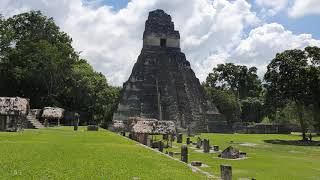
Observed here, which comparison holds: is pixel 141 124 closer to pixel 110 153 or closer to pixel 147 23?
pixel 110 153

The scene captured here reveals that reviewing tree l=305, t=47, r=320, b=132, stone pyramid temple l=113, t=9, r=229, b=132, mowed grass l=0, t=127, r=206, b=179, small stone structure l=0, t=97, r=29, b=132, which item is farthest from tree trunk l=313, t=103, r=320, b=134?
mowed grass l=0, t=127, r=206, b=179

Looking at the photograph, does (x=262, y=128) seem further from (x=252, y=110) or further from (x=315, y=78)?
(x=315, y=78)

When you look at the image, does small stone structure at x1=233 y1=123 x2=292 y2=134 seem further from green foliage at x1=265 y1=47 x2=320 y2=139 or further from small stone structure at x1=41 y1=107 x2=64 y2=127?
small stone structure at x1=41 y1=107 x2=64 y2=127

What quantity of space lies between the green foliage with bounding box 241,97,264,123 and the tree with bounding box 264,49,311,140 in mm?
34429

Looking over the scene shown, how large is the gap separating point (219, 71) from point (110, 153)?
86188 millimetres

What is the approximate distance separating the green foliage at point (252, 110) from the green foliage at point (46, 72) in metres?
34.8

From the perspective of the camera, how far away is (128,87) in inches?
2450

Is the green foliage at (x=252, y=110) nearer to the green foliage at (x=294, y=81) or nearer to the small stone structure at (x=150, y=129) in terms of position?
the green foliage at (x=294, y=81)

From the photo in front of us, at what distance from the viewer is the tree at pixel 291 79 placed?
179ft

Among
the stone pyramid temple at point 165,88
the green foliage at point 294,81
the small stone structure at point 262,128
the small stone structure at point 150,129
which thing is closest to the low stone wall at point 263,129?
the small stone structure at point 262,128

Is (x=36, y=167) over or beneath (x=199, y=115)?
beneath

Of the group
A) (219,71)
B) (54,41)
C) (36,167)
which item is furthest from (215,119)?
(36,167)

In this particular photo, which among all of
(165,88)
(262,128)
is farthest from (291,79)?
(262,128)

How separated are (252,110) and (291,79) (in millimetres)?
40001
